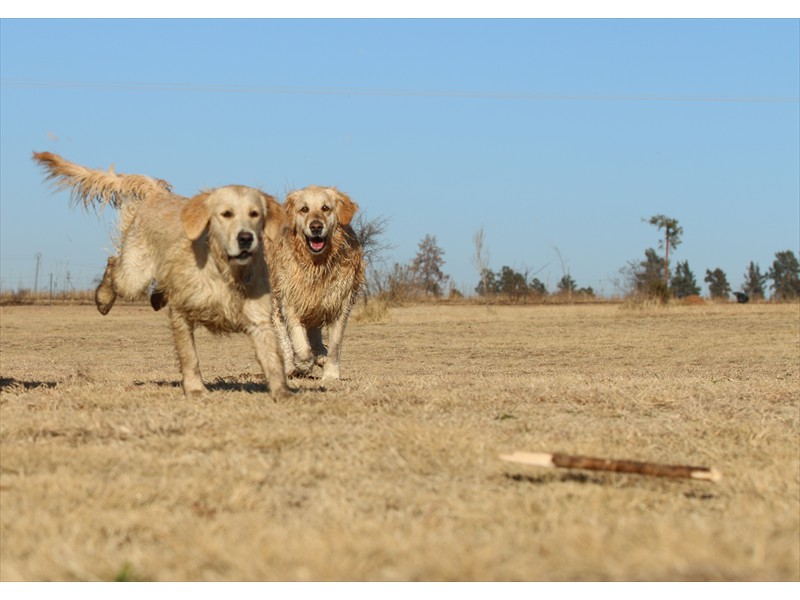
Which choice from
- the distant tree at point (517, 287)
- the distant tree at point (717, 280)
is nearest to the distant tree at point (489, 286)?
the distant tree at point (517, 287)

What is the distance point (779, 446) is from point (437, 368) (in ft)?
34.9

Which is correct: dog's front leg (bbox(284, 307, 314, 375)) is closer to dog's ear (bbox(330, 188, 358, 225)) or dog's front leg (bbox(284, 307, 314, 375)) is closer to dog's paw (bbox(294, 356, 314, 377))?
dog's paw (bbox(294, 356, 314, 377))

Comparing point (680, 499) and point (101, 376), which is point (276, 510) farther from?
point (101, 376)

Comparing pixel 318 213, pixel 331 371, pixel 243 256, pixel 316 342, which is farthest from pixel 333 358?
pixel 243 256

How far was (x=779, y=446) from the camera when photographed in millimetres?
6520

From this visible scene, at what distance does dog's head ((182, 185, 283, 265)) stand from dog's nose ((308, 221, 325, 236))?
3.33m

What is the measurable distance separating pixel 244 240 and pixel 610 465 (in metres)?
3.67

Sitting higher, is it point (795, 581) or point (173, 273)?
point (173, 273)

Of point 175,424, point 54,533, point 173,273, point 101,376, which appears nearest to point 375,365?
point 101,376

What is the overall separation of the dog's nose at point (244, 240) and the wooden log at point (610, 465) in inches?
137

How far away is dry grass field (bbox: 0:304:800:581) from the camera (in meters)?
3.99

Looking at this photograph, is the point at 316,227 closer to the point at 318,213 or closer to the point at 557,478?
the point at 318,213

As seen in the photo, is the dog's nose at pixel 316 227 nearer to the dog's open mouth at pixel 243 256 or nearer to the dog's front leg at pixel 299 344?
the dog's front leg at pixel 299 344

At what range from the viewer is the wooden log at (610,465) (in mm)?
5047
